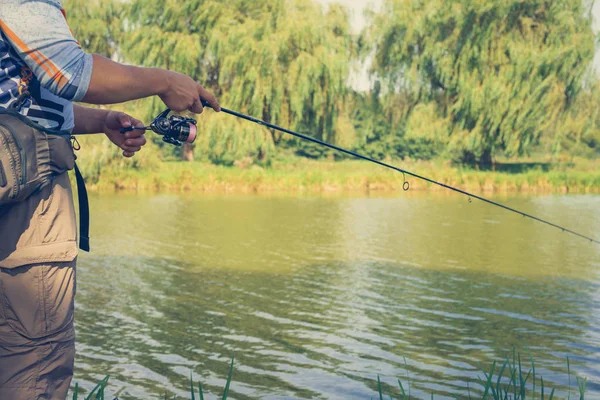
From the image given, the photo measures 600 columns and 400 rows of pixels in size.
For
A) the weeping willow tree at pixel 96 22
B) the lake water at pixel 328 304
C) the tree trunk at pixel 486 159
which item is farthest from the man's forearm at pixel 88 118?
the weeping willow tree at pixel 96 22

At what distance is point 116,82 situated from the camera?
2.05 m

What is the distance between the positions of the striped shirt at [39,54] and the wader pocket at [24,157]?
0.05 metres

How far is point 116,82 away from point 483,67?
23.1 metres

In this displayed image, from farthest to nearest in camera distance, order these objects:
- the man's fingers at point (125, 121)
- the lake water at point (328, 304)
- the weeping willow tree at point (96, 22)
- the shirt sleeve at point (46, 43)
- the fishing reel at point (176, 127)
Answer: the weeping willow tree at point (96, 22) → the lake water at point (328, 304) → the fishing reel at point (176, 127) → the man's fingers at point (125, 121) → the shirt sleeve at point (46, 43)

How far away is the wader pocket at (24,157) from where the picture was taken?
6.50 ft

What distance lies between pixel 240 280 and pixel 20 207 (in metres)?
6.38

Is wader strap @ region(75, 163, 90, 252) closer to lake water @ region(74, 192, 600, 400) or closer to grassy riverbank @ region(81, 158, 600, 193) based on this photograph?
lake water @ region(74, 192, 600, 400)

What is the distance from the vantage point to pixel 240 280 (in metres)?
8.38

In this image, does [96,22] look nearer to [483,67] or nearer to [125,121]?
[483,67]

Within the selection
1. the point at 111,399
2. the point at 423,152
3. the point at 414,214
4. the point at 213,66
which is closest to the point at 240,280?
the point at 111,399

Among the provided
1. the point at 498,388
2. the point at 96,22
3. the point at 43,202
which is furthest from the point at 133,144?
the point at 96,22

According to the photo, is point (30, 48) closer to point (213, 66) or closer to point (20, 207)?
point (20, 207)

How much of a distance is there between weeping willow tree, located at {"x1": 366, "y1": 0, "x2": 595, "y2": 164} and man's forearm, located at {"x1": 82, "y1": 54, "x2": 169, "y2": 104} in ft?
70.8

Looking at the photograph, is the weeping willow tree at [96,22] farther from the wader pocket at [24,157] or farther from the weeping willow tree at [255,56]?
the wader pocket at [24,157]
